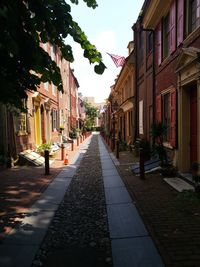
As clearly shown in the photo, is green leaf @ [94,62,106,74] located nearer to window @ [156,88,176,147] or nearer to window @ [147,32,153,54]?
window @ [156,88,176,147]

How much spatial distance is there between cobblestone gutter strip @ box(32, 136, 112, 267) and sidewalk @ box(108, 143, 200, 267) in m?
0.74

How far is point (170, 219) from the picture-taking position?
5.80m

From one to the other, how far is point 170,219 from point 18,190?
4391mm

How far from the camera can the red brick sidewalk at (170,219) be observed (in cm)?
428

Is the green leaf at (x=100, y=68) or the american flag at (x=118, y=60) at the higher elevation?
the american flag at (x=118, y=60)

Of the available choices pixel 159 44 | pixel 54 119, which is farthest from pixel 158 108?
pixel 54 119

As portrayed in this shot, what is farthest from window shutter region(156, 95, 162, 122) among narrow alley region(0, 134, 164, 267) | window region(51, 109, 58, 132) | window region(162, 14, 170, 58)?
window region(51, 109, 58, 132)

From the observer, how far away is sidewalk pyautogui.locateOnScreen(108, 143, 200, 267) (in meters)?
4.28

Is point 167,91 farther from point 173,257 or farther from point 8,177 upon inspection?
point 173,257

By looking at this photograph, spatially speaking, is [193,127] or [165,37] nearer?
[193,127]

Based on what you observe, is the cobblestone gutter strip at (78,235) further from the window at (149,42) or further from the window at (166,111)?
the window at (149,42)

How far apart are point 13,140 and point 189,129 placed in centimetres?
739

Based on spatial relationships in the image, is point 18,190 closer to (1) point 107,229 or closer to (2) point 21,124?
(1) point 107,229

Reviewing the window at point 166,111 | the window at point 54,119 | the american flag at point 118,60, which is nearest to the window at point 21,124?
the window at point 166,111
